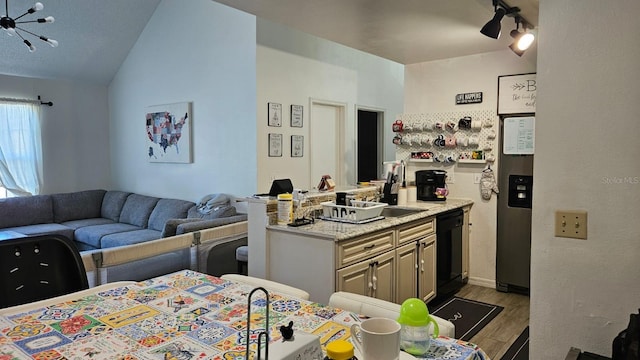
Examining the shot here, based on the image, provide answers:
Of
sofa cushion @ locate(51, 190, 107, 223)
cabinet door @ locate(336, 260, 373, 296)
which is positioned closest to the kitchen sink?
cabinet door @ locate(336, 260, 373, 296)

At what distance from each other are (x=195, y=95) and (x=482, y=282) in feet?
13.2

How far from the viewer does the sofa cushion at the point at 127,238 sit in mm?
5238

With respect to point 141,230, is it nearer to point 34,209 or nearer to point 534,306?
point 34,209

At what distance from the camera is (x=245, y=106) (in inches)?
194

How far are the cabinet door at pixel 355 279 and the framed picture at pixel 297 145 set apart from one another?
8.40 ft

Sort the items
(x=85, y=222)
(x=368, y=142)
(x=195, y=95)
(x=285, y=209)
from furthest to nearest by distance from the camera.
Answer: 1. (x=368, y=142)
2. (x=85, y=222)
3. (x=195, y=95)
4. (x=285, y=209)

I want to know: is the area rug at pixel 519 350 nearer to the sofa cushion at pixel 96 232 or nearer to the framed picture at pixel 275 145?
the framed picture at pixel 275 145

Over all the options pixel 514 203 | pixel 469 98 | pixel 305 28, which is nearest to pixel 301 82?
pixel 305 28

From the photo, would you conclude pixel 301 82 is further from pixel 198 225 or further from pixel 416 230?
pixel 416 230

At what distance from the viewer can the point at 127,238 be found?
5.31m

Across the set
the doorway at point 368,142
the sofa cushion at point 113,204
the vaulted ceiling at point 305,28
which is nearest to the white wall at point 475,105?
the vaulted ceiling at point 305,28

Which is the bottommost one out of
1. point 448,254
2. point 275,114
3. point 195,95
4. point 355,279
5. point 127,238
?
point 127,238

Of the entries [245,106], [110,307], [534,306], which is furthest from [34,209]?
[534,306]

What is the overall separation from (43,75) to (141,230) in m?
2.80
